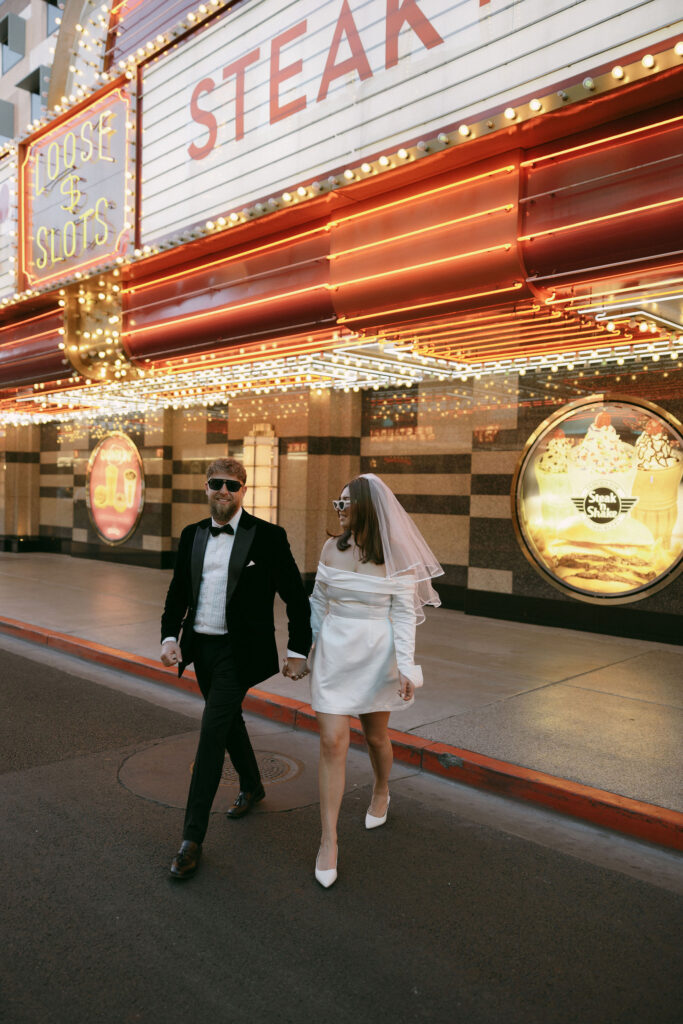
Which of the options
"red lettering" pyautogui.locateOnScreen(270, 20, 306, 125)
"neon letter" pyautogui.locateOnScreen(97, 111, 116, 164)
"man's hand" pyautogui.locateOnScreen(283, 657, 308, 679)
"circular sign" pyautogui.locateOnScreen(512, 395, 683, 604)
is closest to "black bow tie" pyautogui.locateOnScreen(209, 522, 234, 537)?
"man's hand" pyautogui.locateOnScreen(283, 657, 308, 679)

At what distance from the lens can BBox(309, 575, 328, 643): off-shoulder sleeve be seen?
4.11 metres

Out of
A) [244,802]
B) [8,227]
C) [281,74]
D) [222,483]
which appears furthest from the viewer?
[8,227]

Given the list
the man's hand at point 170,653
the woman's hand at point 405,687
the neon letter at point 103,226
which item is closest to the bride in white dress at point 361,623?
the woman's hand at point 405,687

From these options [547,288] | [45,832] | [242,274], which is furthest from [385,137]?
[45,832]

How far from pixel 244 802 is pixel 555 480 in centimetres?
687

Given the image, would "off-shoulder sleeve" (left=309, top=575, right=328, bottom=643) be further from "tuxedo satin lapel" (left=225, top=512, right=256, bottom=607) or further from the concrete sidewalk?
the concrete sidewalk

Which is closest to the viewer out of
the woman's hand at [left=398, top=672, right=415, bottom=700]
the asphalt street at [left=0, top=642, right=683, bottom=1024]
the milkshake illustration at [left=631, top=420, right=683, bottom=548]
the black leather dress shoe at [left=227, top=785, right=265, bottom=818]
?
the asphalt street at [left=0, top=642, right=683, bottom=1024]

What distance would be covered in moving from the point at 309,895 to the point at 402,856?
2.13ft

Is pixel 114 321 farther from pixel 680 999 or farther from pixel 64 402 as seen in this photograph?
pixel 680 999

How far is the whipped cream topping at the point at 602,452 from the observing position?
31.2ft

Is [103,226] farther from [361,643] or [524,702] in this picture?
[361,643]

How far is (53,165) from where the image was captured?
11.5m

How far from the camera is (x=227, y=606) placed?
4094mm

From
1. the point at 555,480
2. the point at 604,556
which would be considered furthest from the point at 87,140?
the point at 604,556
